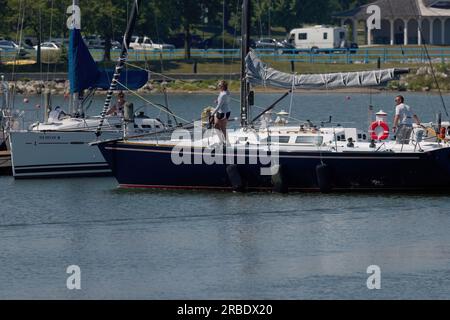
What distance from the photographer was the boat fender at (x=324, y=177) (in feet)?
133

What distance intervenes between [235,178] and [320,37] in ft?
260

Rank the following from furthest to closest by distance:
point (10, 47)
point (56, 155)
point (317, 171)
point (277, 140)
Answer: point (10, 47), point (56, 155), point (277, 140), point (317, 171)

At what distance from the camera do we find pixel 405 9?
119 metres

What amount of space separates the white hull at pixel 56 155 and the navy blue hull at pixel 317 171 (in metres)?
3.72

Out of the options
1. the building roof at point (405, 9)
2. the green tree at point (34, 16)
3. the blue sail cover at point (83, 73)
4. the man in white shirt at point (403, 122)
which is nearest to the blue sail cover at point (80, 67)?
the blue sail cover at point (83, 73)

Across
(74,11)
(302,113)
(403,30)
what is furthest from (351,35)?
(74,11)

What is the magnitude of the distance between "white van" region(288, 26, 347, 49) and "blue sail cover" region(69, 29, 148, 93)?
2742 inches

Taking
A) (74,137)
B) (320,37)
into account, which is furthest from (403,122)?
(320,37)

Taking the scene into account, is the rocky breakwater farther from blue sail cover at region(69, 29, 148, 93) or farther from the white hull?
the white hull

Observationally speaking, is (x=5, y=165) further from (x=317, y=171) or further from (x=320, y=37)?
(x=320, y=37)

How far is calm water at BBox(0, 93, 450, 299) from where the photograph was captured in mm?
30391

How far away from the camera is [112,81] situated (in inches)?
1764
